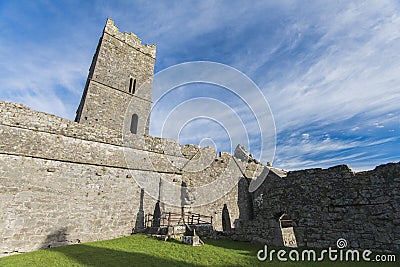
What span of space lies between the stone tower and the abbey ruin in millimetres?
6903

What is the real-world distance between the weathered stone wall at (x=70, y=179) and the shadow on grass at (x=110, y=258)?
1.64 meters

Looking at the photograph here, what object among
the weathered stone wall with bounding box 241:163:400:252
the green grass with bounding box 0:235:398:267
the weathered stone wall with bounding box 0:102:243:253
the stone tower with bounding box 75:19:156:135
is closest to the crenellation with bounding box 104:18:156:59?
the stone tower with bounding box 75:19:156:135

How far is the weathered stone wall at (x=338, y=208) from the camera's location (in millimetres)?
7309

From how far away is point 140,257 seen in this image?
7.70 meters

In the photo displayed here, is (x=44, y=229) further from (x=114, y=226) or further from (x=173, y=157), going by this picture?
(x=173, y=157)

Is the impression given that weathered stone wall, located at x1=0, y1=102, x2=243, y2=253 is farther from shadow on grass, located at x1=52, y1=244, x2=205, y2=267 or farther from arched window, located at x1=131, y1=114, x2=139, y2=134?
arched window, located at x1=131, y1=114, x2=139, y2=134

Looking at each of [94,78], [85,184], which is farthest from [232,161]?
[94,78]

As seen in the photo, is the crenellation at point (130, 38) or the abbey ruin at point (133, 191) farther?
the crenellation at point (130, 38)

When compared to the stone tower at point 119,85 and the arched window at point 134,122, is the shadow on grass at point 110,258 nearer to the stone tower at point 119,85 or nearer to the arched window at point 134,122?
the stone tower at point 119,85

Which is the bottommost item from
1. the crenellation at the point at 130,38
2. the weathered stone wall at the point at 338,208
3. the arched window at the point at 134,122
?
the weathered stone wall at the point at 338,208

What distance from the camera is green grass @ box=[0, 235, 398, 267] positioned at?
22.8ft

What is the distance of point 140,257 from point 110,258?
110 cm

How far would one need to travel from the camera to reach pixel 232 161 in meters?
19.2

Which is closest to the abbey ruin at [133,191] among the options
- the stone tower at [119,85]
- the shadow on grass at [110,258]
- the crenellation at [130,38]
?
the shadow on grass at [110,258]
